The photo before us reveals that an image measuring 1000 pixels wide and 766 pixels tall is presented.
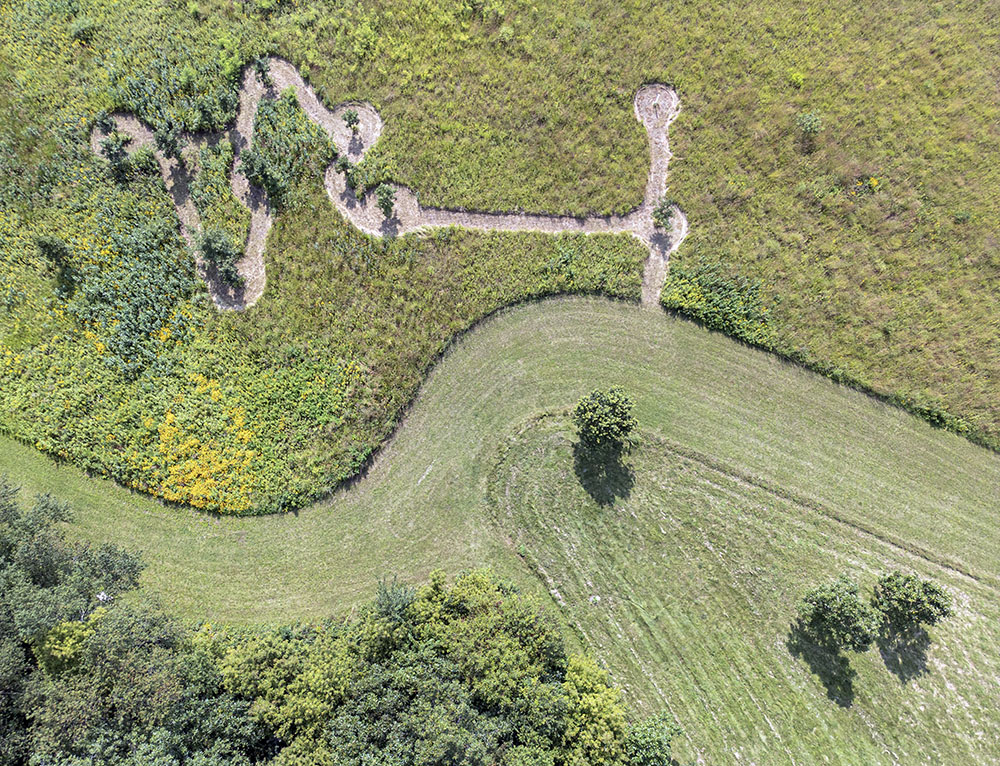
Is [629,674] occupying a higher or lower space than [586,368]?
lower

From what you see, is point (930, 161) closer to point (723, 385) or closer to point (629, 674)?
point (723, 385)

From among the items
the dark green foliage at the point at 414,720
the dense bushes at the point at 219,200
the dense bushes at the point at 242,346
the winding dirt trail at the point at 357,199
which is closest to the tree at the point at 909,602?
the winding dirt trail at the point at 357,199

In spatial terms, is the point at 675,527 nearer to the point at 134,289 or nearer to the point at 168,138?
the point at 134,289

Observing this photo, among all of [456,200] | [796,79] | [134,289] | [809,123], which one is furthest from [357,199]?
[796,79]

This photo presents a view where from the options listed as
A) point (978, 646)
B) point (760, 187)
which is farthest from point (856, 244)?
point (978, 646)

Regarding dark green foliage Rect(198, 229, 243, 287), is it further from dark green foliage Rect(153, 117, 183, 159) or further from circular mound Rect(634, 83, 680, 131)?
circular mound Rect(634, 83, 680, 131)

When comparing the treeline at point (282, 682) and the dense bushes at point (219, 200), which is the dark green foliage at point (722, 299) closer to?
the treeline at point (282, 682)
